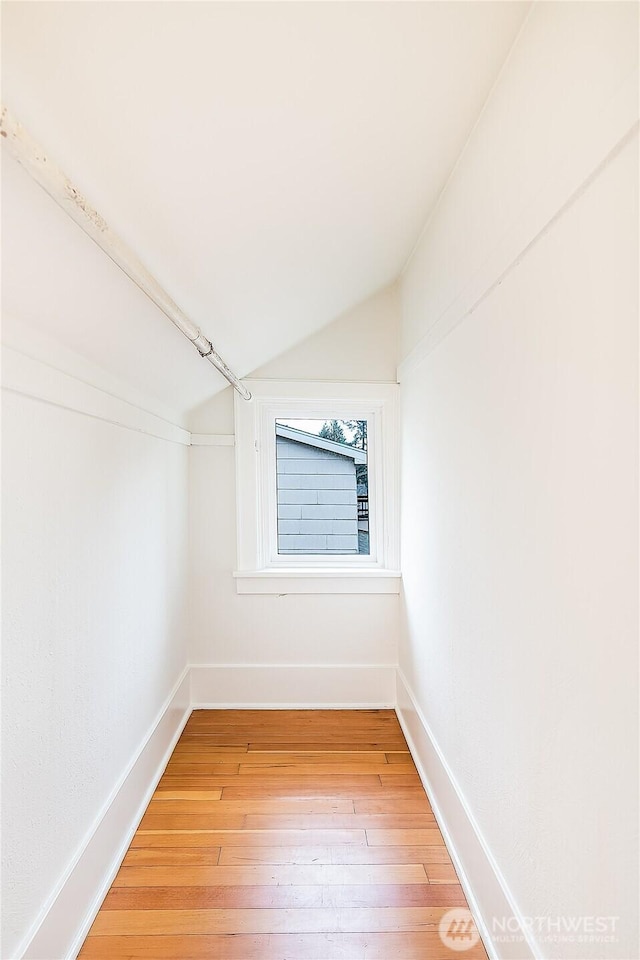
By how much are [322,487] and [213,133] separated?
2.08 metres

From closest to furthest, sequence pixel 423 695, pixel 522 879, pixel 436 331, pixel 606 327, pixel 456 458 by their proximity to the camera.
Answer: pixel 606 327 → pixel 522 879 → pixel 456 458 → pixel 436 331 → pixel 423 695

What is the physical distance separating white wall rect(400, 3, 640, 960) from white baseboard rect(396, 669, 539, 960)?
0.01 meters

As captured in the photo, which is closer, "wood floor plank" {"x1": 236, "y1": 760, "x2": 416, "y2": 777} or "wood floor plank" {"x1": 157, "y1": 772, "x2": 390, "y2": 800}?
"wood floor plank" {"x1": 157, "y1": 772, "x2": 390, "y2": 800}

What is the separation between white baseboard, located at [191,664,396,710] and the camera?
2828mm

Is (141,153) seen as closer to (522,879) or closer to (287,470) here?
(522,879)

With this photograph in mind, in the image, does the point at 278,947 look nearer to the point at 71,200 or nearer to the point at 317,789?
the point at 317,789

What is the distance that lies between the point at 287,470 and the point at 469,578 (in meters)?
1.55

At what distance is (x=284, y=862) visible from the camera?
1.71 metres

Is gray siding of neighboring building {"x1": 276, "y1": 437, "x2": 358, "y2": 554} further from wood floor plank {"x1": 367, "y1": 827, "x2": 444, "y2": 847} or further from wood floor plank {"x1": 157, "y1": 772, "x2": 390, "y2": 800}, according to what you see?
→ wood floor plank {"x1": 367, "y1": 827, "x2": 444, "y2": 847}

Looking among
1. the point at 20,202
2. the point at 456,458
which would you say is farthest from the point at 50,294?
the point at 456,458

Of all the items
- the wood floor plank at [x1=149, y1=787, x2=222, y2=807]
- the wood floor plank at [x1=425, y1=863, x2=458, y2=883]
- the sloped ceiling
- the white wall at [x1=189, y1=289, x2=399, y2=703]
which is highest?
the sloped ceiling

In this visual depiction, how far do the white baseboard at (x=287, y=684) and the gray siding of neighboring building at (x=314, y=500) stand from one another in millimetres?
674

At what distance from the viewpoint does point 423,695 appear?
87.4 inches

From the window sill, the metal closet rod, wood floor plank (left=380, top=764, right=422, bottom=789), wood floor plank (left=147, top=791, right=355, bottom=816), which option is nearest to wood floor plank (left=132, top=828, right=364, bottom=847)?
wood floor plank (left=147, top=791, right=355, bottom=816)
